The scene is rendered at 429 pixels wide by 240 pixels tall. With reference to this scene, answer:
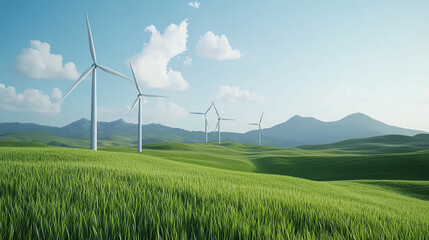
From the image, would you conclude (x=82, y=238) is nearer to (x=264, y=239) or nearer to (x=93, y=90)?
(x=264, y=239)

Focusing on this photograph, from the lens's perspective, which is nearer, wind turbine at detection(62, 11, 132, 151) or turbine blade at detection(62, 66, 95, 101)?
turbine blade at detection(62, 66, 95, 101)

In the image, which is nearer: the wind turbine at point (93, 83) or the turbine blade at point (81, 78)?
the turbine blade at point (81, 78)

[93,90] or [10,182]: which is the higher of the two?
[93,90]

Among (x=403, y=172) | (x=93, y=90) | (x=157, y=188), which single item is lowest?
(x=403, y=172)

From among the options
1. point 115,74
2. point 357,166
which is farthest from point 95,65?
point 357,166

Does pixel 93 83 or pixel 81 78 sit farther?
pixel 93 83

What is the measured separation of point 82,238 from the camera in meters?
2.25

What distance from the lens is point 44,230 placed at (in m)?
2.43

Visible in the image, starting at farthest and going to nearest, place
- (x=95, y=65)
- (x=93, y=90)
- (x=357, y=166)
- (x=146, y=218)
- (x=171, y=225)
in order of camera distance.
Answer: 1. (x=357, y=166)
2. (x=95, y=65)
3. (x=93, y=90)
4. (x=146, y=218)
5. (x=171, y=225)

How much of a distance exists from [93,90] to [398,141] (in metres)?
137

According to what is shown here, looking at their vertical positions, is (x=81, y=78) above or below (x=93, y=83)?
above

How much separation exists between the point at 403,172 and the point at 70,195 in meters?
45.2

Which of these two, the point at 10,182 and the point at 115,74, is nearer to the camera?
the point at 10,182

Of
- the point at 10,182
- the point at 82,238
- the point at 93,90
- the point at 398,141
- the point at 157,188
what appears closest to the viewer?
the point at 82,238
